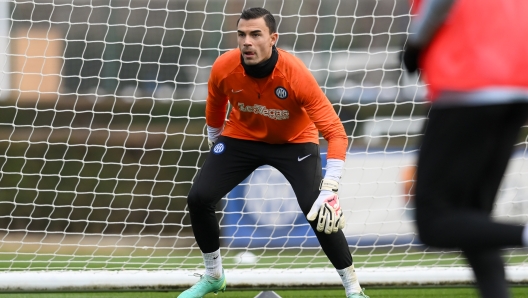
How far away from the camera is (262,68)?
3.71m

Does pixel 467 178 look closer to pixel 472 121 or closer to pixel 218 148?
pixel 472 121

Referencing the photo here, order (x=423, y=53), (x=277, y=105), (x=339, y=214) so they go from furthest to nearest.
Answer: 1. (x=277, y=105)
2. (x=339, y=214)
3. (x=423, y=53)

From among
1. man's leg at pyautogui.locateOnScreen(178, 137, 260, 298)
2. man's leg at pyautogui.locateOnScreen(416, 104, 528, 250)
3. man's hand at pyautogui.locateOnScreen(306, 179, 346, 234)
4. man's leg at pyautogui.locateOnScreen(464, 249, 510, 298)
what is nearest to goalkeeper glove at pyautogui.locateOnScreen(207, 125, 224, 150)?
man's leg at pyautogui.locateOnScreen(178, 137, 260, 298)

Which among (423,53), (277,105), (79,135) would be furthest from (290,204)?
(423,53)

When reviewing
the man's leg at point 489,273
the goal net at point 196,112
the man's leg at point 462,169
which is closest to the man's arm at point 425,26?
the man's leg at point 462,169

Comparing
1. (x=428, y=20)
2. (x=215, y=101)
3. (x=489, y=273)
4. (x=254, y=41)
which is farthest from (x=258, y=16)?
(x=489, y=273)

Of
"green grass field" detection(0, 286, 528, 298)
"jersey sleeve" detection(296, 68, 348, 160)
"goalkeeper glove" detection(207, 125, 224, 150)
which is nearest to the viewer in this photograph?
"jersey sleeve" detection(296, 68, 348, 160)

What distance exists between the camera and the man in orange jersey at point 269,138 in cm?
364

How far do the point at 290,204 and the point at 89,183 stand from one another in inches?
91.9

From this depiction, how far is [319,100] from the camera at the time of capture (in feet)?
12.1

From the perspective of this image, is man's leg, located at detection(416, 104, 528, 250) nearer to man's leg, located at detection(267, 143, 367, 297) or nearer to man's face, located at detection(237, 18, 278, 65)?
man's leg, located at detection(267, 143, 367, 297)

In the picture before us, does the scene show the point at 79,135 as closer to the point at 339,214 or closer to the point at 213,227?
the point at 213,227

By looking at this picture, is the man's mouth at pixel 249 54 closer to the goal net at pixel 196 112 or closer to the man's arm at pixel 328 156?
the man's arm at pixel 328 156

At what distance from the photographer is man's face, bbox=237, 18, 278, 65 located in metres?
3.66
